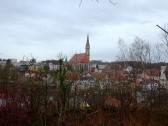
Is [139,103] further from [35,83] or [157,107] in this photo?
[35,83]

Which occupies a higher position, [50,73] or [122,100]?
[50,73]

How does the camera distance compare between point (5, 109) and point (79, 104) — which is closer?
point (5, 109)

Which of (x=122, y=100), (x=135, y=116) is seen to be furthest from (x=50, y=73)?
(x=135, y=116)

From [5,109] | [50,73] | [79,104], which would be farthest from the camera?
[50,73]

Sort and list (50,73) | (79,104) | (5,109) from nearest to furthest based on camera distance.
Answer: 1. (5,109)
2. (79,104)
3. (50,73)

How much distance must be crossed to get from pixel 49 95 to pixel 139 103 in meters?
4.83

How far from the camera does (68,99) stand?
57.9 ft

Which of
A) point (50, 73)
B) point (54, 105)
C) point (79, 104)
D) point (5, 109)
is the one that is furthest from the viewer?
point (50, 73)

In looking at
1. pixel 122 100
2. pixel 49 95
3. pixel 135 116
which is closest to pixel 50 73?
pixel 49 95

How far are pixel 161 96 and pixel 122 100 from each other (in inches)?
123

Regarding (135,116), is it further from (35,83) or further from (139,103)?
(35,83)

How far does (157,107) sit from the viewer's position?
19.1m

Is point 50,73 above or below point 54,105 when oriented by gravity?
above

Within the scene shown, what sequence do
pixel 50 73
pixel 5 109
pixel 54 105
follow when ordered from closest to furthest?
pixel 5 109 < pixel 54 105 < pixel 50 73
